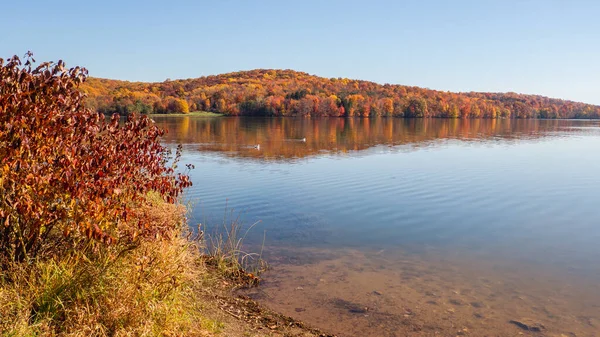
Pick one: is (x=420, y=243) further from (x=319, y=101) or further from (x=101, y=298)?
(x=319, y=101)

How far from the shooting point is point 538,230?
1339 centimetres

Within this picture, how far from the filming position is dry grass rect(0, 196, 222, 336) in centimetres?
533

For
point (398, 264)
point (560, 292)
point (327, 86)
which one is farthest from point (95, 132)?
point (327, 86)

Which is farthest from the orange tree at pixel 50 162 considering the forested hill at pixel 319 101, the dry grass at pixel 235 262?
the forested hill at pixel 319 101

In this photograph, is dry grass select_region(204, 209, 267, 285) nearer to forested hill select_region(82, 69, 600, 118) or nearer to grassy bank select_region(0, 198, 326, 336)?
grassy bank select_region(0, 198, 326, 336)

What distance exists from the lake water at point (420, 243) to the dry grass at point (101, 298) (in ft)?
7.59

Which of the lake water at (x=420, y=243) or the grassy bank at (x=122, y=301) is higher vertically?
the grassy bank at (x=122, y=301)

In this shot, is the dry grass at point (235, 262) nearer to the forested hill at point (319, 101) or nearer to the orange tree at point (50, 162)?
the orange tree at point (50, 162)

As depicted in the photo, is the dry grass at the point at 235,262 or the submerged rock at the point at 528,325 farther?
the dry grass at the point at 235,262

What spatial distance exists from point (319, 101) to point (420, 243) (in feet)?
447

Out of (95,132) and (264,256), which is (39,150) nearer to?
(95,132)

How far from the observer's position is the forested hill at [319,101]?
138750 millimetres

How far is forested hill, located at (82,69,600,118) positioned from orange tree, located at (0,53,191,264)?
4779 inches

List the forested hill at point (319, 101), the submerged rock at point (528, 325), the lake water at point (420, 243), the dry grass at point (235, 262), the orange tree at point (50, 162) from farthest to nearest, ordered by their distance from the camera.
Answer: the forested hill at point (319, 101)
the dry grass at point (235, 262)
the lake water at point (420, 243)
the submerged rock at point (528, 325)
the orange tree at point (50, 162)
